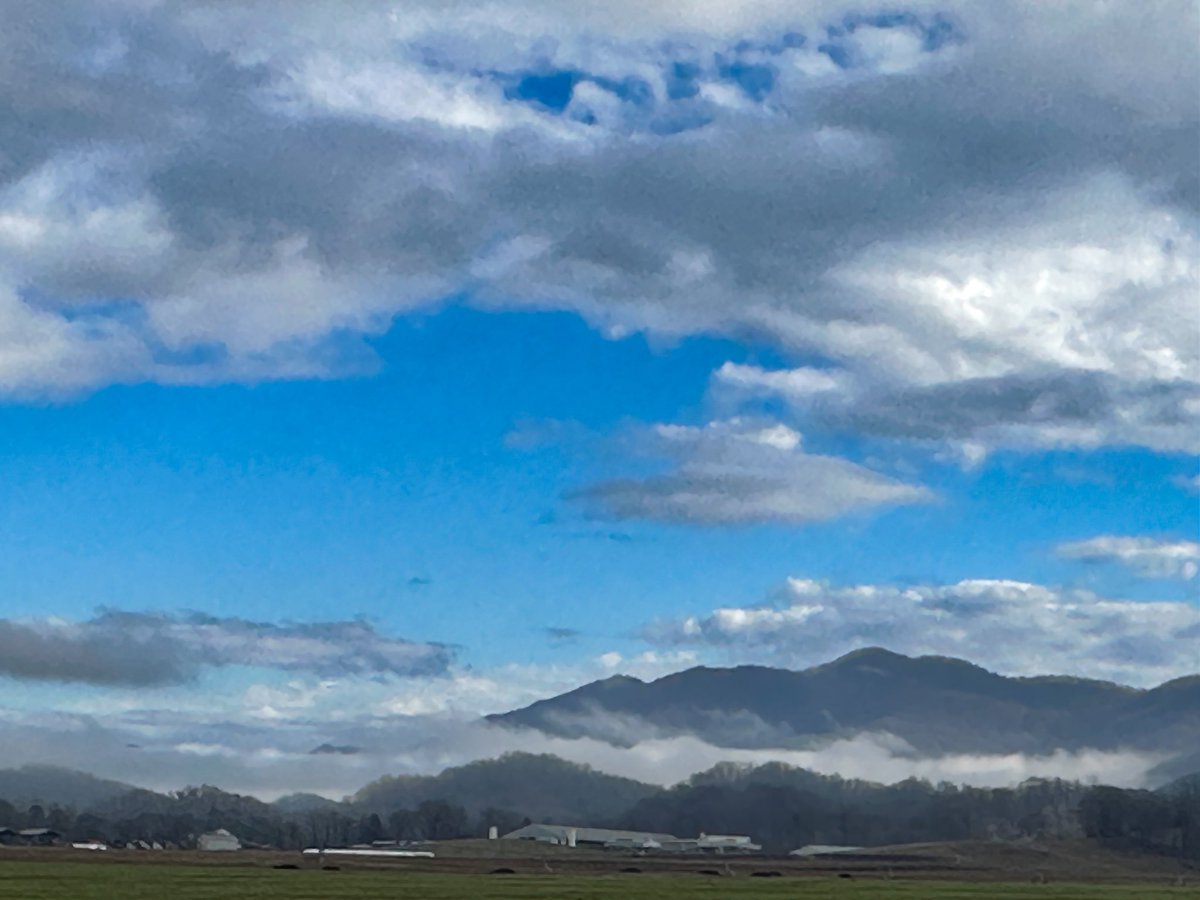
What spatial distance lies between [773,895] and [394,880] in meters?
31.6

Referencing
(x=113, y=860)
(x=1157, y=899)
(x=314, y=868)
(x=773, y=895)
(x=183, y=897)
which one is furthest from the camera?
(x=113, y=860)

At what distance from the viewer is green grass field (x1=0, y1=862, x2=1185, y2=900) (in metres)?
92.2

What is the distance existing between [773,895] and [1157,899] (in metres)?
32.5

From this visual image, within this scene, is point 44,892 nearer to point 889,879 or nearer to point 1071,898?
point 1071,898

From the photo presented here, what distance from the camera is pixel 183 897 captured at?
8700 centimetres

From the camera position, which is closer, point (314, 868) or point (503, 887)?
point (503, 887)

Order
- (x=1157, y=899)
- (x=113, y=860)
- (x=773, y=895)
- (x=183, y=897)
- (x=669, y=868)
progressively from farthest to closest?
(x=669, y=868)
(x=113, y=860)
(x=1157, y=899)
(x=773, y=895)
(x=183, y=897)

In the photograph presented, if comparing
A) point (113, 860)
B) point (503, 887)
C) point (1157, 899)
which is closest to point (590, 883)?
point (503, 887)

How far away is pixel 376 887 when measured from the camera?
10644 centimetres

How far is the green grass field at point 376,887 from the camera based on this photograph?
303 ft

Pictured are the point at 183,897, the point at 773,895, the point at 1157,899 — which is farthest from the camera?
the point at 1157,899

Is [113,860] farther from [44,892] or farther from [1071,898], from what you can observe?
[1071,898]

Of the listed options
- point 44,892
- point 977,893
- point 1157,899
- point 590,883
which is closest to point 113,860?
point 590,883

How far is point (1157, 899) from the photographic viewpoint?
392 ft
